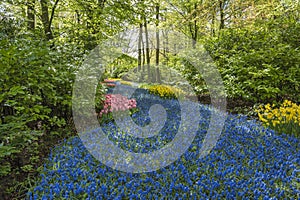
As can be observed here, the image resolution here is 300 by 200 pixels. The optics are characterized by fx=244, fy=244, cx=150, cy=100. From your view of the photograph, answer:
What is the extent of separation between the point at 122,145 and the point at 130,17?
168 inches

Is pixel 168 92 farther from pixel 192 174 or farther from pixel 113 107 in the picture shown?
pixel 192 174

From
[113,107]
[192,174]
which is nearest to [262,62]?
[113,107]

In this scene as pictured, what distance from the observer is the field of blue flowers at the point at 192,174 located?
87.0 inches

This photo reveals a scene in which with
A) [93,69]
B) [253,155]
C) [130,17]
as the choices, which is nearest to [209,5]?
[130,17]

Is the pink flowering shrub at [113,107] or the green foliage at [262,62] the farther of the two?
the green foliage at [262,62]

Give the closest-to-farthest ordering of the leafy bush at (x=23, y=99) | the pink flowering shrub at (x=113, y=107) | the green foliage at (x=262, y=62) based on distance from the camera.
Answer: the leafy bush at (x=23, y=99) → the pink flowering shrub at (x=113, y=107) → the green foliage at (x=262, y=62)

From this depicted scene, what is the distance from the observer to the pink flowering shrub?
16.3ft

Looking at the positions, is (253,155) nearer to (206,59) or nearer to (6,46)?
(6,46)

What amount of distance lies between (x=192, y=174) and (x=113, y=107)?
303 cm

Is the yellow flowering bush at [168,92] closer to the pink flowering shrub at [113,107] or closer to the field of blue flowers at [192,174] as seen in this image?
the pink flowering shrub at [113,107]

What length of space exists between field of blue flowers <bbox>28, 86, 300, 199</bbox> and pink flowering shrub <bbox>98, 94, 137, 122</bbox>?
4.55 feet

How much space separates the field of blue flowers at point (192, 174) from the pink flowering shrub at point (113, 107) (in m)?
1.39

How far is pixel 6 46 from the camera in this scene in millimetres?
3025

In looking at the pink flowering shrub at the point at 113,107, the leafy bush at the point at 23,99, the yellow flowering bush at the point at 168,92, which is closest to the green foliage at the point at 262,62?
the yellow flowering bush at the point at 168,92
